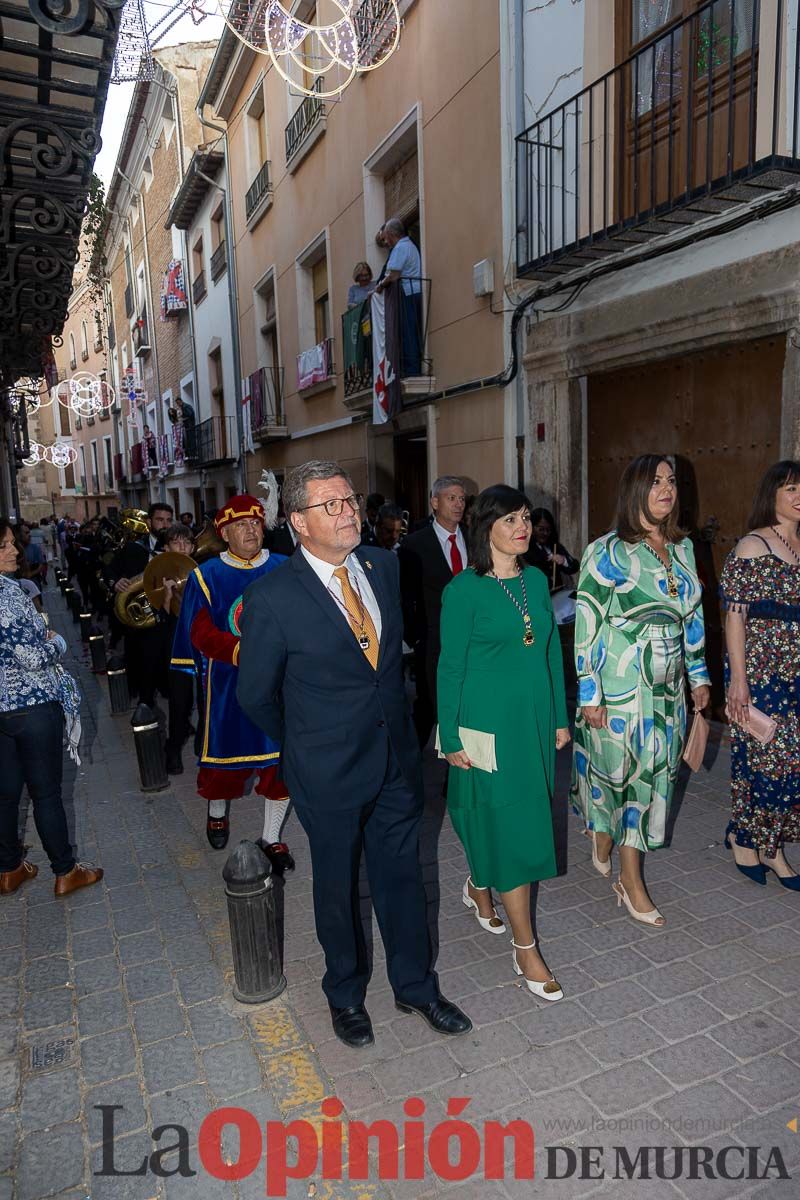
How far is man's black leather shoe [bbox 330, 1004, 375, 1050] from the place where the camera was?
9.09 ft

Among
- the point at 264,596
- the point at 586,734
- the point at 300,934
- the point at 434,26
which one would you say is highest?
the point at 434,26

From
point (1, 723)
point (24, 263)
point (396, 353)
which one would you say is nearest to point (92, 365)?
point (396, 353)

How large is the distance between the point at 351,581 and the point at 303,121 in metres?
13.4

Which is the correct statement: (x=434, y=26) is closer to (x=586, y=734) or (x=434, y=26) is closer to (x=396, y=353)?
(x=396, y=353)

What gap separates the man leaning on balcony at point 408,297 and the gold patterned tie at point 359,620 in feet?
23.8

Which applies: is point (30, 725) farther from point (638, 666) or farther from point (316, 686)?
point (638, 666)

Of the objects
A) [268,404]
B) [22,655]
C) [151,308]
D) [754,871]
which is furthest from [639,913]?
[151,308]

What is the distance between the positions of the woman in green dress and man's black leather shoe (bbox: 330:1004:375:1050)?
66 cm

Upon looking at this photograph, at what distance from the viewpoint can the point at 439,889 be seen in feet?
12.8

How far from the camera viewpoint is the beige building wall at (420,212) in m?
8.17

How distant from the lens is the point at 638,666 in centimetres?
333

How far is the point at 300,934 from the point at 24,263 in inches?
191

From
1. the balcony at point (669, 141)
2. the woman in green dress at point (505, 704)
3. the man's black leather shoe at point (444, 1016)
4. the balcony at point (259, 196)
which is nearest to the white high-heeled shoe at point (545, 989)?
the woman in green dress at point (505, 704)

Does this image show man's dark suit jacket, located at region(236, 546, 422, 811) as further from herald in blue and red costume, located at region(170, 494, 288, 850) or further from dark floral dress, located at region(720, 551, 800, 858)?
dark floral dress, located at region(720, 551, 800, 858)
